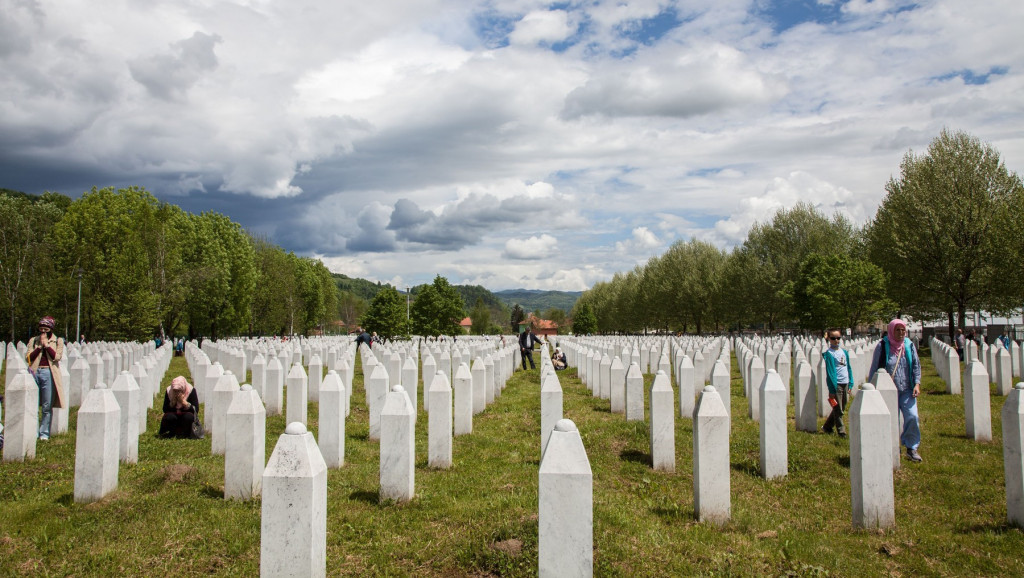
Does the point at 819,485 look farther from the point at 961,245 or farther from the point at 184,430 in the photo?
the point at 961,245

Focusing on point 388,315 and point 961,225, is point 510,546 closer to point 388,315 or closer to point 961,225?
point 961,225

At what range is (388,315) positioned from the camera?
70375 mm

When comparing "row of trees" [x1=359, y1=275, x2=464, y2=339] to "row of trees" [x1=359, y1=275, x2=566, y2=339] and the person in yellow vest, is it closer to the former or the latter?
"row of trees" [x1=359, y1=275, x2=566, y2=339]

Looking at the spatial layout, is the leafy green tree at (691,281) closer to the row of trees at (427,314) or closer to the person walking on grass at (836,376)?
the row of trees at (427,314)

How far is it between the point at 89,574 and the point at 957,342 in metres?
36.1

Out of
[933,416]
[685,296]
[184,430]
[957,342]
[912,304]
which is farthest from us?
[685,296]

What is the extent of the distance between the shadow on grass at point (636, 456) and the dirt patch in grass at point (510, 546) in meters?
3.34

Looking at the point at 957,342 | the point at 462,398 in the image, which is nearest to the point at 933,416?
the point at 462,398

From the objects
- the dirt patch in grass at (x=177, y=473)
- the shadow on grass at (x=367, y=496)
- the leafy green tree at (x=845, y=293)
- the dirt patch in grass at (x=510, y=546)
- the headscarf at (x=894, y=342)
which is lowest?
the shadow on grass at (x=367, y=496)

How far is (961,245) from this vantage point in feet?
98.7

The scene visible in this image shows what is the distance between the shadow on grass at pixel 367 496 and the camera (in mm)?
5637

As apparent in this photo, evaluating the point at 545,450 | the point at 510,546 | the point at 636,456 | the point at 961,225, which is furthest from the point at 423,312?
the point at 545,450

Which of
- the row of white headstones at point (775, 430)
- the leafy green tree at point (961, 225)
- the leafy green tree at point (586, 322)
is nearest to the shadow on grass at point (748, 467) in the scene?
the row of white headstones at point (775, 430)

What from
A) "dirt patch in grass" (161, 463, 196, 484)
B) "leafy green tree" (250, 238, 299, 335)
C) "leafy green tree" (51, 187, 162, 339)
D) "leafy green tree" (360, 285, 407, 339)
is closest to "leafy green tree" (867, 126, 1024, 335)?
"dirt patch in grass" (161, 463, 196, 484)
